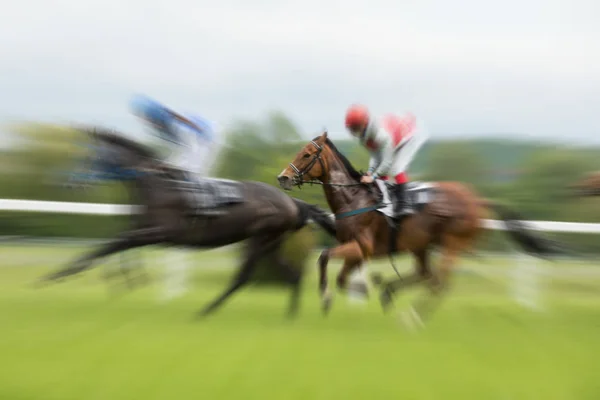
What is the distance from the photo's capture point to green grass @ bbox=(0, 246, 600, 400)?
315 cm

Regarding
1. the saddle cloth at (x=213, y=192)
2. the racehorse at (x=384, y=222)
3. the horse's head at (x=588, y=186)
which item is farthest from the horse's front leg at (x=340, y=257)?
the horse's head at (x=588, y=186)

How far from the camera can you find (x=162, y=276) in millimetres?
6512

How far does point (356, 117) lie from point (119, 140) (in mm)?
1733

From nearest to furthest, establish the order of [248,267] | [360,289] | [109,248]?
[109,248] → [360,289] → [248,267]

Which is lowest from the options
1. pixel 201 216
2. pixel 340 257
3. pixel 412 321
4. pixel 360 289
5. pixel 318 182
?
pixel 412 321

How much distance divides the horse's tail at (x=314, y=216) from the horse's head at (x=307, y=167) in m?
0.35

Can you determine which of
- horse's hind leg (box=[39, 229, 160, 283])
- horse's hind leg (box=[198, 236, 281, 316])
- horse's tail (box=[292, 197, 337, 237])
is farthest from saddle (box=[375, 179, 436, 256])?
horse's hind leg (box=[39, 229, 160, 283])

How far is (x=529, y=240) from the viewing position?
6.04 meters

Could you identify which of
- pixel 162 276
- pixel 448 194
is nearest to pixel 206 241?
pixel 162 276

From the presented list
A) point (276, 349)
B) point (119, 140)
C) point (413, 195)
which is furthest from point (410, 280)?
point (119, 140)

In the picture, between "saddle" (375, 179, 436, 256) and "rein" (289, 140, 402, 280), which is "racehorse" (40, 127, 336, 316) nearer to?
"rein" (289, 140, 402, 280)

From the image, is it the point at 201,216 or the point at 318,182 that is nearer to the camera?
the point at 201,216

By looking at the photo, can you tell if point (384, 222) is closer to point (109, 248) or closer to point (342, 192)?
point (342, 192)

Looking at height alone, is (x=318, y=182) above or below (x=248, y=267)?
above
